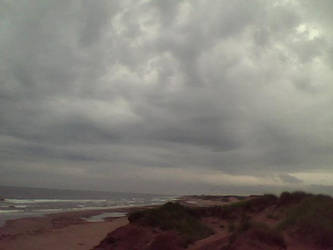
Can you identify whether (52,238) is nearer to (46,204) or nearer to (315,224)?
(315,224)

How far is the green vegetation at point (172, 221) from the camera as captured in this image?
1912cm

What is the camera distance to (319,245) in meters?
11.7

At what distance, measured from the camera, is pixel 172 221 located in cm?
2011

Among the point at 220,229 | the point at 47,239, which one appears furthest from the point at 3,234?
the point at 220,229

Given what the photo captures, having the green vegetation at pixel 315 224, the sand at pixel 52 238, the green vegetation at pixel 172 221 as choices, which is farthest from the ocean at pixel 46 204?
the green vegetation at pixel 315 224

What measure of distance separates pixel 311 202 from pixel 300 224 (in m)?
4.96

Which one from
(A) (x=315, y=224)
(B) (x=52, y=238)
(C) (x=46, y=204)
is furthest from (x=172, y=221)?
(C) (x=46, y=204)

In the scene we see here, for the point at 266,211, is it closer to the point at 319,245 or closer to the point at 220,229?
the point at 220,229

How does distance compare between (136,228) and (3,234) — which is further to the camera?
(3,234)

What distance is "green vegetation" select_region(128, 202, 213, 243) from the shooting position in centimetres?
1912

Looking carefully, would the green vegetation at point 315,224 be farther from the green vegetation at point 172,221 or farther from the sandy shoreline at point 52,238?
the sandy shoreline at point 52,238

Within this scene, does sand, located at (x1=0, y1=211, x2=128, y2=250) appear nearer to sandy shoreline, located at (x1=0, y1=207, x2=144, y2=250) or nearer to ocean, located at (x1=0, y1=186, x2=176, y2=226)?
sandy shoreline, located at (x1=0, y1=207, x2=144, y2=250)

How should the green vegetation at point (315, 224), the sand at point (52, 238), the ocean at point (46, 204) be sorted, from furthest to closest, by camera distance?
the ocean at point (46, 204)
the sand at point (52, 238)
the green vegetation at point (315, 224)

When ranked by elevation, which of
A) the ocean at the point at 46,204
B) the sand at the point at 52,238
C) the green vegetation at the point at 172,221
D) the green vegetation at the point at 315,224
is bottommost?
the sand at the point at 52,238
